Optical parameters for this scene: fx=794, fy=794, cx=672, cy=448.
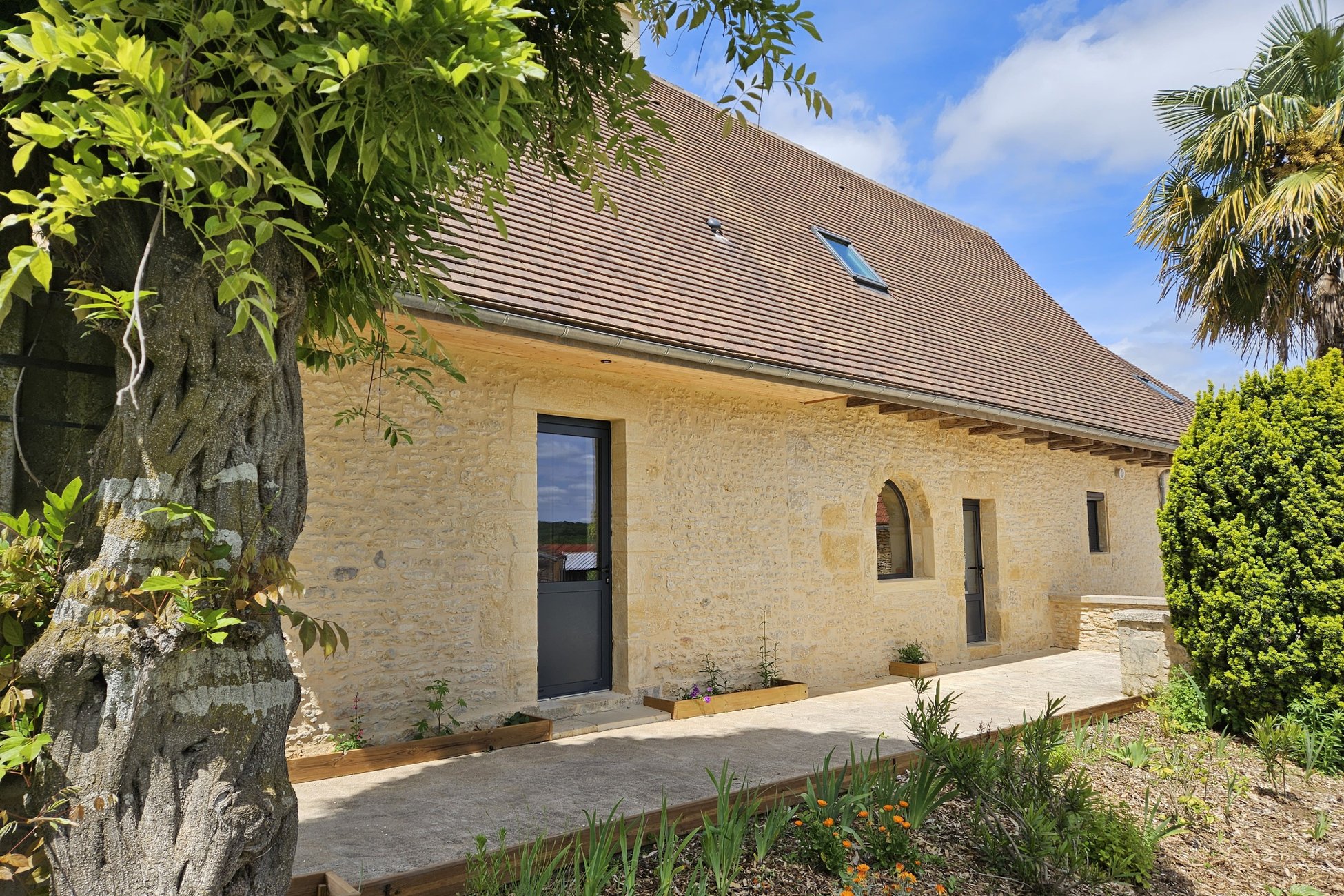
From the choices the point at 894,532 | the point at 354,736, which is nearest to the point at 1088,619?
the point at 894,532

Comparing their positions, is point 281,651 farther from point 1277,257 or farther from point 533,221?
point 1277,257

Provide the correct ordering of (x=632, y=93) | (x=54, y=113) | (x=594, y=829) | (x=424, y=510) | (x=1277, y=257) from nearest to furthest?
(x=54, y=113) → (x=632, y=93) → (x=594, y=829) → (x=424, y=510) → (x=1277, y=257)

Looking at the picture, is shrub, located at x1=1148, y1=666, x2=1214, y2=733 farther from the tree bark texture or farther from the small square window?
the tree bark texture

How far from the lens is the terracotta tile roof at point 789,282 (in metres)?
6.02

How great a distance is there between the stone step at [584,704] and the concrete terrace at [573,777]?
0.43m

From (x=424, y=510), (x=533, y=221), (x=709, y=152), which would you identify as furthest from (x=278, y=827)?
(x=709, y=152)

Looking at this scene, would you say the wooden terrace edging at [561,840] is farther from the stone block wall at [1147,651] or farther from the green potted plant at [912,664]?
the green potted plant at [912,664]

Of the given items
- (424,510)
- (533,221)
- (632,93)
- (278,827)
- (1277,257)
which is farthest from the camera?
(1277,257)

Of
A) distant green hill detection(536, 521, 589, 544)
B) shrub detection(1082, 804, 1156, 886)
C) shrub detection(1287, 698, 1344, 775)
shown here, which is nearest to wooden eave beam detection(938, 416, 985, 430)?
shrub detection(1287, 698, 1344, 775)

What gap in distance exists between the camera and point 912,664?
8.27 meters

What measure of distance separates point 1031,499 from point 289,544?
1021 centimetres

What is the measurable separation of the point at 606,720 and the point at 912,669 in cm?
377

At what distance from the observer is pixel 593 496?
21.4 ft

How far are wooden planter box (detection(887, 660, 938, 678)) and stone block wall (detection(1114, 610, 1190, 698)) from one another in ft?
6.46
